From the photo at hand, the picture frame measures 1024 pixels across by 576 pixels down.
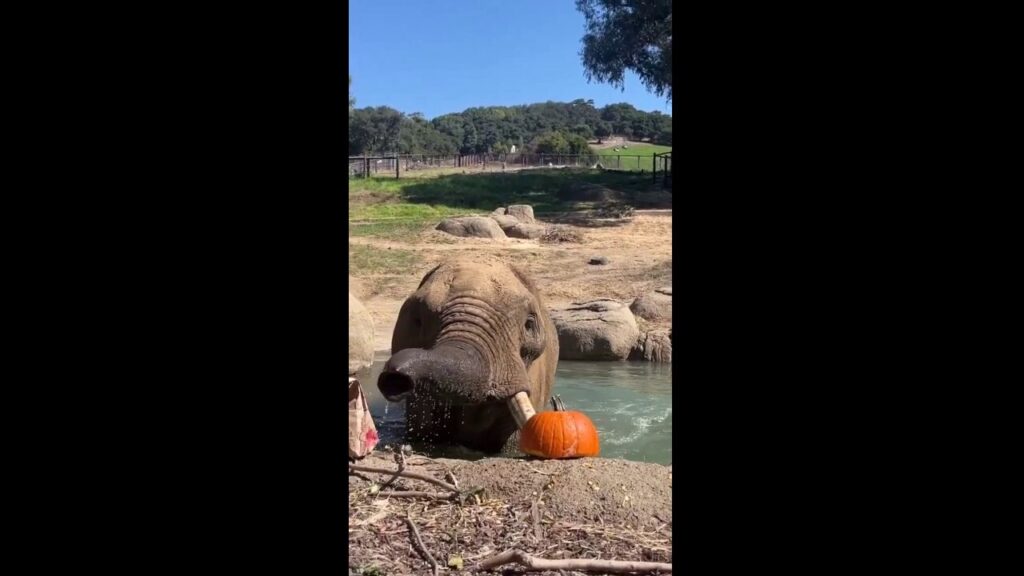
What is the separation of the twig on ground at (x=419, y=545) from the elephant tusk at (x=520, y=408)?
2.97 meters

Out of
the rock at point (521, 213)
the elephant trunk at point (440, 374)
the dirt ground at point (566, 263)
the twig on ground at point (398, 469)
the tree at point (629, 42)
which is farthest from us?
the tree at point (629, 42)

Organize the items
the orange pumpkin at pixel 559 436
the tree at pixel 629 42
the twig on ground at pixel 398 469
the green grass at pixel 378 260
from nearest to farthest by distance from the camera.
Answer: the twig on ground at pixel 398 469
the orange pumpkin at pixel 559 436
the green grass at pixel 378 260
the tree at pixel 629 42

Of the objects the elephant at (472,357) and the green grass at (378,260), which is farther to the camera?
the green grass at (378,260)

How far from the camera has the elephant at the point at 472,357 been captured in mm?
6883

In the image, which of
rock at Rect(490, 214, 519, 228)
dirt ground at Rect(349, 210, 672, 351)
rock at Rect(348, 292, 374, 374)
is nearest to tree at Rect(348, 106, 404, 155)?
rock at Rect(490, 214, 519, 228)

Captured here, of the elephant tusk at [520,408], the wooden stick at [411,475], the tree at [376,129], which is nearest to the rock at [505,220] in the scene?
the elephant tusk at [520,408]

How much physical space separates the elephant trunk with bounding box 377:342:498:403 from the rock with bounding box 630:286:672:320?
25.9 feet

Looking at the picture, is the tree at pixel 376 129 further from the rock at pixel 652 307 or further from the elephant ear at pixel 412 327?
the elephant ear at pixel 412 327

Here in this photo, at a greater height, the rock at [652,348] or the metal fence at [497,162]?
the metal fence at [497,162]
